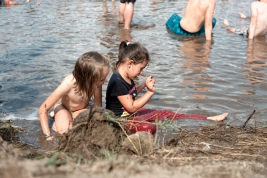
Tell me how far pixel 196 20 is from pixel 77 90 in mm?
5556

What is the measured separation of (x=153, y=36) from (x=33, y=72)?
3.70 metres

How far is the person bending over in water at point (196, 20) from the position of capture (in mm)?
8336

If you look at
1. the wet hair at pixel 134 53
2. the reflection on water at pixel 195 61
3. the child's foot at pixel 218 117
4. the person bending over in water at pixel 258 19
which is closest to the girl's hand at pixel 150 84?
the wet hair at pixel 134 53

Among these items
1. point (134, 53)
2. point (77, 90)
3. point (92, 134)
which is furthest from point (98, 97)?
point (92, 134)

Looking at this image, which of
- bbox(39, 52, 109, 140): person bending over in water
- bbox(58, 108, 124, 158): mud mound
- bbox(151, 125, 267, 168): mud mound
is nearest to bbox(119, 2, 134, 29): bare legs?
bbox(39, 52, 109, 140): person bending over in water

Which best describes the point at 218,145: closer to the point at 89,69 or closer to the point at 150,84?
the point at 150,84

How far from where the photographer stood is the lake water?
4867mm

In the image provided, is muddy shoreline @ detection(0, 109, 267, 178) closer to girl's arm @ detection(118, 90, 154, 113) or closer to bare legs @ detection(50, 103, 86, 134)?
bare legs @ detection(50, 103, 86, 134)

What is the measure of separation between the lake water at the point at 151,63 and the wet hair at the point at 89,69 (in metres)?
0.77

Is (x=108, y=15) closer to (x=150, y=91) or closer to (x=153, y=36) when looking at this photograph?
(x=153, y=36)

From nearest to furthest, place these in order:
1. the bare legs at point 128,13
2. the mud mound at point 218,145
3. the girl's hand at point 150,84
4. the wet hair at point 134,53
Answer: the mud mound at point 218,145 → the wet hair at point 134,53 → the girl's hand at point 150,84 → the bare legs at point 128,13

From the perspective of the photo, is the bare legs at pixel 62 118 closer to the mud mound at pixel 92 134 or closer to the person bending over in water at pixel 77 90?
the person bending over in water at pixel 77 90

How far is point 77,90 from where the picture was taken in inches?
159

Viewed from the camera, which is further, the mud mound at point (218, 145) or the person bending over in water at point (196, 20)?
the person bending over in water at point (196, 20)
